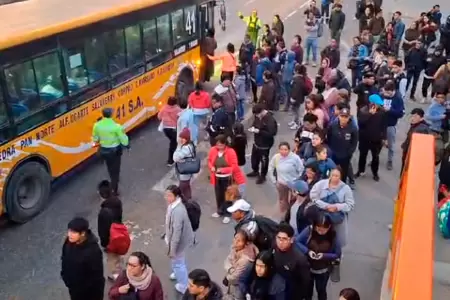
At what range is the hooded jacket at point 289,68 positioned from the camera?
13172mm

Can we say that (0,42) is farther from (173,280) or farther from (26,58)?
(173,280)

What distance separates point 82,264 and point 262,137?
4.31 metres

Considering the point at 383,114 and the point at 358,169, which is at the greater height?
the point at 383,114

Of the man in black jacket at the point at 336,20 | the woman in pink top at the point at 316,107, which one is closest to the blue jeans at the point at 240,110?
the woman in pink top at the point at 316,107

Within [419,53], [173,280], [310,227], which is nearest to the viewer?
[310,227]

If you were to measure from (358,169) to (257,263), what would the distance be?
5490 mm

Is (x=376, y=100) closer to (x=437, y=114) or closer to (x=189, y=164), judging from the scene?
(x=437, y=114)

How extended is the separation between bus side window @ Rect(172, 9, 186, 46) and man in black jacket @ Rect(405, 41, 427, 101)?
5408 mm

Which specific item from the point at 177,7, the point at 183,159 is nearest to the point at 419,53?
the point at 177,7

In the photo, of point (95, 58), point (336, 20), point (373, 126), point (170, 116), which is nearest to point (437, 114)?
point (373, 126)

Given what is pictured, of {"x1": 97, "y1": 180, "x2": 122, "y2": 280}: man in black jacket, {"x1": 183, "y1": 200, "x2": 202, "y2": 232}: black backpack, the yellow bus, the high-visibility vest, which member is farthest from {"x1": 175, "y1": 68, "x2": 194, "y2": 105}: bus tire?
{"x1": 183, "y1": 200, "x2": 202, "y2": 232}: black backpack

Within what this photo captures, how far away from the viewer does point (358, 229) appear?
8906mm

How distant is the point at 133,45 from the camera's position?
444 inches

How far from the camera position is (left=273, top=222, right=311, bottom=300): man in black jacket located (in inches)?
222
